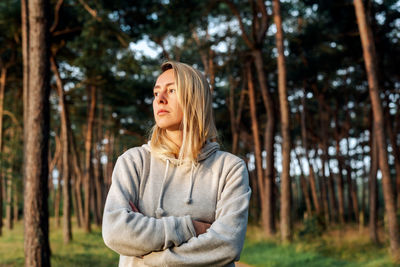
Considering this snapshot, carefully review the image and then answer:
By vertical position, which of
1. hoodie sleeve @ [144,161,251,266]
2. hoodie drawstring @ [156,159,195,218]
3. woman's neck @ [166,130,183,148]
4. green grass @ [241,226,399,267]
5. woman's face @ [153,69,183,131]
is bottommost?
green grass @ [241,226,399,267]

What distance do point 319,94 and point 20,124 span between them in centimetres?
1483

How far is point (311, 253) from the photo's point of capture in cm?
1069

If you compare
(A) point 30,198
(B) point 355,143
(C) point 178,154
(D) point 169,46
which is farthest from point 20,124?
(B) point 355,143

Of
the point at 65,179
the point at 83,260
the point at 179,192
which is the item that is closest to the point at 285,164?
the point at 83,260

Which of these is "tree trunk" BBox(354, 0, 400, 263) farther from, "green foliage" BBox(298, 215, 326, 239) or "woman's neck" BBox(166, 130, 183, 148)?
"woman's neck" BBox(166, 130, 183, 148)

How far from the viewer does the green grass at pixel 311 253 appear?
32.0 feet

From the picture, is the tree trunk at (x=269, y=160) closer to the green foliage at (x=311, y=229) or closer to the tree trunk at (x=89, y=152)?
the green foliage at (x=311, y=229)

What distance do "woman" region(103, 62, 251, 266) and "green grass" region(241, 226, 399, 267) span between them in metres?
7.59

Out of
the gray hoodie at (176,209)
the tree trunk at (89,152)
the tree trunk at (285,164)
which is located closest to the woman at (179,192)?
the gray hoodie at (176,209)

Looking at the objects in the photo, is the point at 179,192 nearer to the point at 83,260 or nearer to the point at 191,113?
the point at 191,113

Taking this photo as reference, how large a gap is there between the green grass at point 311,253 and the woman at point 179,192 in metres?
7.59

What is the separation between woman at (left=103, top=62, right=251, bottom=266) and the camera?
2111mm

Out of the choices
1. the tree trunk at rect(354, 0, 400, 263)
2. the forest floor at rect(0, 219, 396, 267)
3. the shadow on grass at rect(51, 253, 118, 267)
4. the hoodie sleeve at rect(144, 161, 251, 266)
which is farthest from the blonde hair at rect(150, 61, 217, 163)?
the shadow on grass at rect(51, 253, 118, 267)

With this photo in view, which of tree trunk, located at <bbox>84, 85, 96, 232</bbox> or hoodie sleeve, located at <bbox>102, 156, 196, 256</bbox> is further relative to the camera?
tree trunk, located at <bbox>84, 85, 96, 232</bbox>
